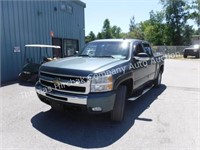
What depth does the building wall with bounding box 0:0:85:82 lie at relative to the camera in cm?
986

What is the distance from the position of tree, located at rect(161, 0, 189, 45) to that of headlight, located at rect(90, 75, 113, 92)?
146ft

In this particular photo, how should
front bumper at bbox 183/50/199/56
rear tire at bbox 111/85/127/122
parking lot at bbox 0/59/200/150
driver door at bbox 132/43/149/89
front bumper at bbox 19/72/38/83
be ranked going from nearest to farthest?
parking lot at bbox 0/59/200/150
rear tire at bbox 111/85/127/122
driver door at bbox 132/43/149/89
front bumper at bbox 19/72/38/83
front bumper at bbox 183/50/199/56

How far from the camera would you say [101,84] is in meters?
4.00

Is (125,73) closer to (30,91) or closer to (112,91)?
(112,91)

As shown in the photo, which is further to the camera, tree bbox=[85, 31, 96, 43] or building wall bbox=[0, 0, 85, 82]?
tree bbox=[85, 31, 96, 43]

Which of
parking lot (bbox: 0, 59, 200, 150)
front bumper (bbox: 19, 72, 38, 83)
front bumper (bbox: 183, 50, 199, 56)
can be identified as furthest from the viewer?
front bumper (bbox: 183, 50, 199, 56)

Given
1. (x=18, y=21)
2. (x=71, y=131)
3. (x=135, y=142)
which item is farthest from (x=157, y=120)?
(x=18, y=21)

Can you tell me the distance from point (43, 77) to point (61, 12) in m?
11.3

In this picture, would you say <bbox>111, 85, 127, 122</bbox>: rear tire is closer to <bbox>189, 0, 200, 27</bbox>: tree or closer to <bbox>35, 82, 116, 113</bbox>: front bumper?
<bbox>35, 82, 116, 113</bbox>: front bumper

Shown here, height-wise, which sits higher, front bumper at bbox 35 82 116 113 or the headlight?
the headlight

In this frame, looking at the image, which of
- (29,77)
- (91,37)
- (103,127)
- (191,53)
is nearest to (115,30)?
(91,37)

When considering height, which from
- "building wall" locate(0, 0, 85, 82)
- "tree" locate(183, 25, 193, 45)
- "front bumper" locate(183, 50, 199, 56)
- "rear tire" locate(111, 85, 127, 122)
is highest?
"tree" locate(183, 25, 193, 45)

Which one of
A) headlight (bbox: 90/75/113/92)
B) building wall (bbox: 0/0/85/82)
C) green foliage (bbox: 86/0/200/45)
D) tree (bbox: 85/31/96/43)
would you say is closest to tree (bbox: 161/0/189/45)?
green foliage (bbox: 86/0/200/45)

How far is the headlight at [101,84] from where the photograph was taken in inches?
156
